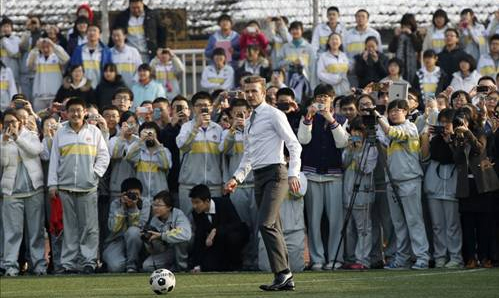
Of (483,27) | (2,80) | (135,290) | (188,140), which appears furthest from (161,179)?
(483,27)

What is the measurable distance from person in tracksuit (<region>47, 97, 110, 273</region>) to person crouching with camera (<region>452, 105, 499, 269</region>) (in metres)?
4.66

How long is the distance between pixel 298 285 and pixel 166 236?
307 cm

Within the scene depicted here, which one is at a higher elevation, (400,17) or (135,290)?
(400,17)

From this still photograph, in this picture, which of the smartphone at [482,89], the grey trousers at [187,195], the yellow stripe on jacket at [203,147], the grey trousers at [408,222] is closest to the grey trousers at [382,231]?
the grey trousers at [408,222]

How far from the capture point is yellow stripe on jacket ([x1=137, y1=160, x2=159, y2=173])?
64.4 feet

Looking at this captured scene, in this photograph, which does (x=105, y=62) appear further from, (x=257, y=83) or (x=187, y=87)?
(x=257, y=83)

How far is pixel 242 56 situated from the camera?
77.5ft

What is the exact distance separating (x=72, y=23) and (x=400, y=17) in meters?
5.84

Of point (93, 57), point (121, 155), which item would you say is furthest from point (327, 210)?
point (93, 57)

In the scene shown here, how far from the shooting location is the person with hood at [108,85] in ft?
74.3

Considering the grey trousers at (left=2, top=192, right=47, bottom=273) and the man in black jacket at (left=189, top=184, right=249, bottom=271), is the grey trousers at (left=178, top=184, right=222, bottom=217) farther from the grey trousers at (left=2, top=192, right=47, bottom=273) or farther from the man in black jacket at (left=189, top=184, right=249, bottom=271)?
the grey trousers at (left=2, top=192, right=47, bottom=273)

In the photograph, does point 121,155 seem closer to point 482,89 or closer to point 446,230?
point 446,230

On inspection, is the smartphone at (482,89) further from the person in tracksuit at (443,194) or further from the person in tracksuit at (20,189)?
the person in tracksuit at (20,189)

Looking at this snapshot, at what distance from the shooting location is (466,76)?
21.7 metres
